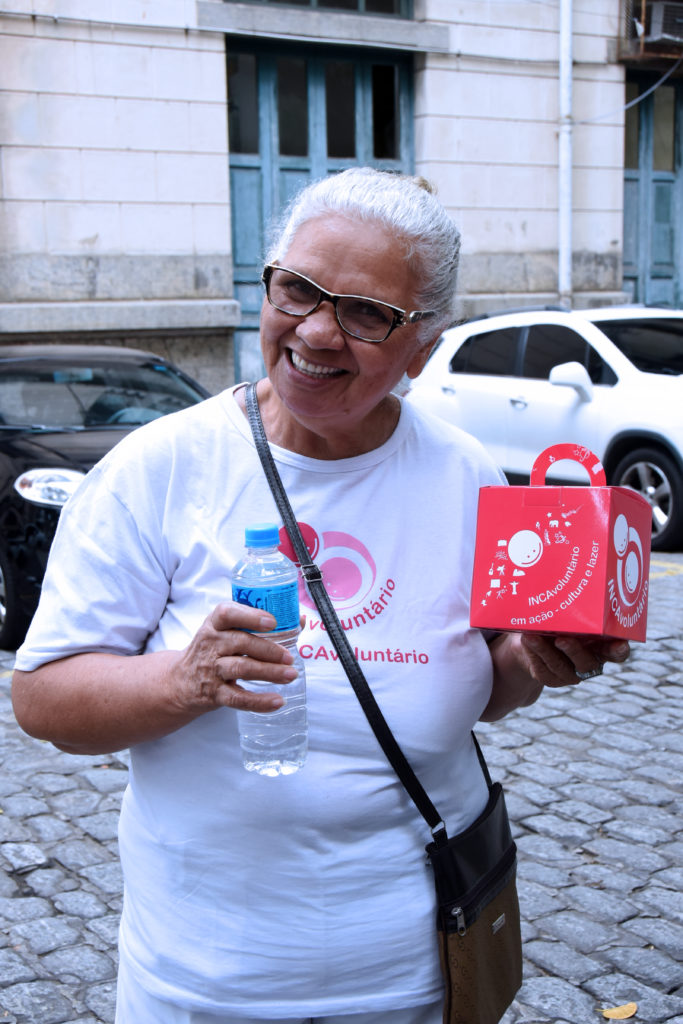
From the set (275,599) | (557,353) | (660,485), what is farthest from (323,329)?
(557,353)

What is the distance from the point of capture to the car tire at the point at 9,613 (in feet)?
20.0

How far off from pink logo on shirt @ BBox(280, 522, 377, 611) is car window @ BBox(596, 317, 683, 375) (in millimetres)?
7538

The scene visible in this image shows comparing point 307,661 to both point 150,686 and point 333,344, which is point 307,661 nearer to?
point 150,686

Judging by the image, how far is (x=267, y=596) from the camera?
145cm

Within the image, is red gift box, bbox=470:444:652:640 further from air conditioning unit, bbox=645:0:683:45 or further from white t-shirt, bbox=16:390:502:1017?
air conditioning unit, bbox=645:0:683:45

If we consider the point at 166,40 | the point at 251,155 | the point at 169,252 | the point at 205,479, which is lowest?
the point at 205,479

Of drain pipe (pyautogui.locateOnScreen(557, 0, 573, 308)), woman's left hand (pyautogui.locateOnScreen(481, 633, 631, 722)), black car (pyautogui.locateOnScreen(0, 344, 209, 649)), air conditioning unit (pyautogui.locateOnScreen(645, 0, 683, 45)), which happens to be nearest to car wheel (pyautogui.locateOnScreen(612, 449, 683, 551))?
black car (pyautogui.locateOnScreen(0, 344, 209, 649))

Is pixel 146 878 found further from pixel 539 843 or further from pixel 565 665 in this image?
pixel 539 843

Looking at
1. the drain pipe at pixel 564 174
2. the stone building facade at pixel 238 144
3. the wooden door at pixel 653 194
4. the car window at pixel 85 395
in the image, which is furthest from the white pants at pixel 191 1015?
the wooden door at pixel 653 194

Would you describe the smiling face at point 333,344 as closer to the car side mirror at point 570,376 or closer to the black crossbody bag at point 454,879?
the black crossbody bag at point 454,879

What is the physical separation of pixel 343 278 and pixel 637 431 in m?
7.18

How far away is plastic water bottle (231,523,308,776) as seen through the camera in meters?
1.49

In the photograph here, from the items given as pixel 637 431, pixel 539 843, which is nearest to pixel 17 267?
pixel 637 431

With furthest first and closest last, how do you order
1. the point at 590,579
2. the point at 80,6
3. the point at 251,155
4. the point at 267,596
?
the point at 251,155 < the point at 80,6 < the point at 590,579 < the point at 267,596
